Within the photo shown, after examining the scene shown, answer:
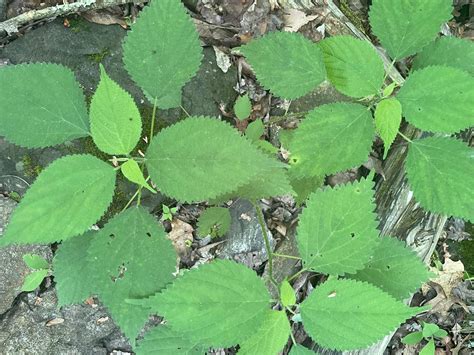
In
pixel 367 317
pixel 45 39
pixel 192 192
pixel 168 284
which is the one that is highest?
pixel 45 39

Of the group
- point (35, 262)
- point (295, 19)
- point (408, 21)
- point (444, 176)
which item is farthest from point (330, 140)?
point (35, 262)

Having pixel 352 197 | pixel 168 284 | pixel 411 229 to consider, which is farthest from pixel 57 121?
pixel 411 229

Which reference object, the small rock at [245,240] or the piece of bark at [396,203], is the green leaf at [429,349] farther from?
the small rock at [245,240]

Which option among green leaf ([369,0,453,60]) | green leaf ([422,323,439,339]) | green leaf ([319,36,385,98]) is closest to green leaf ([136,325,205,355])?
green leaf ([319,36,385,98])

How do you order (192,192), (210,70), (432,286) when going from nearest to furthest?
(192,192), (210,70), (432,286)

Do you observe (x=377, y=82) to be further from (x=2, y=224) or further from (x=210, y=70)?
(x=2, y=224)

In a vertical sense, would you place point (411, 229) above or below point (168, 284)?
below

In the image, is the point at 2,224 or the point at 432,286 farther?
the point at 432,286

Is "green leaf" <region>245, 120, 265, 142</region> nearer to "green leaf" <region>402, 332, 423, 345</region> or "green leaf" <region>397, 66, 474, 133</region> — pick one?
"green leaf" <region>397, 66, 474, 133</region>

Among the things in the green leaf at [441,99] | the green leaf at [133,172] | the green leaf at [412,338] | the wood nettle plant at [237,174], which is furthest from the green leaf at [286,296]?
the green leaf at [412,338]
